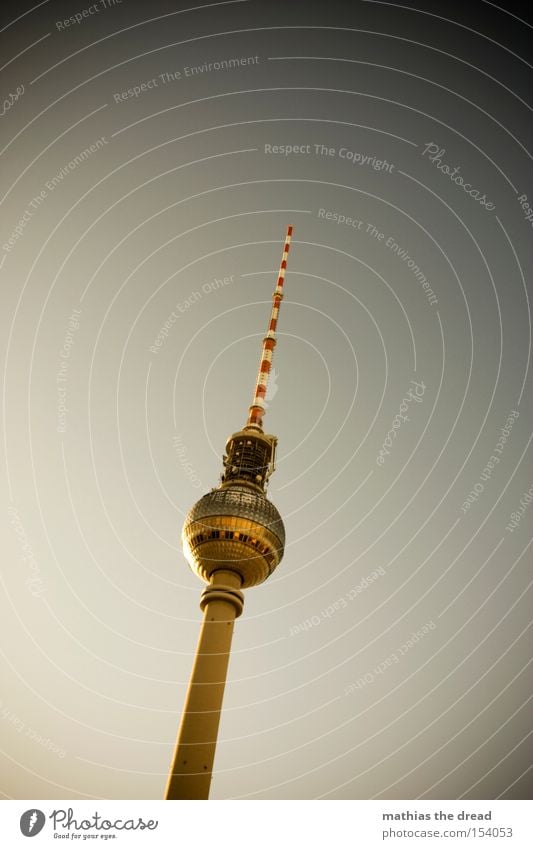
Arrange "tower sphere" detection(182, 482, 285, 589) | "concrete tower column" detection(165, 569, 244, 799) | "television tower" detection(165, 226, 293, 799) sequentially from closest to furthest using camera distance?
"concrete tower column" detection(165, 569, 244, 799) < "television tower" detection(165, 226, 293, 799) < "tower sphere" detection(182, 482, 285, 589)

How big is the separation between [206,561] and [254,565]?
3.25 m

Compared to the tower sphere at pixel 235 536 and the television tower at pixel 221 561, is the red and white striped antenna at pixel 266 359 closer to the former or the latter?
the television tower at pixel 221 561

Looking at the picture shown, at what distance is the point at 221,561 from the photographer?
39.5m

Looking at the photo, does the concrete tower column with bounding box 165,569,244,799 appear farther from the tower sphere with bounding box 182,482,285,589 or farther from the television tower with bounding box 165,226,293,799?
the tower sphere with bounding box 182,482,285,589

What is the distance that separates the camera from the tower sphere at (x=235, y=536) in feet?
129

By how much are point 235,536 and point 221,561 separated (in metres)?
1.93

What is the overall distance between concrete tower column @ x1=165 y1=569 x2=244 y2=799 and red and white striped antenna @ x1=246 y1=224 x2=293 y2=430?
597 inches

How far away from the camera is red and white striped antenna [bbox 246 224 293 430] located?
50562mm

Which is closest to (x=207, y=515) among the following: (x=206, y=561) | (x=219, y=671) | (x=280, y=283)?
(x=206, y=561)

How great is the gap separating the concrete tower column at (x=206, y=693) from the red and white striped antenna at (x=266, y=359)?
15.2 m

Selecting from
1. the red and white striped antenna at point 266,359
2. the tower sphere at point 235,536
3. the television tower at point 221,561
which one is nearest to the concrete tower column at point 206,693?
the television tower at point 221,561

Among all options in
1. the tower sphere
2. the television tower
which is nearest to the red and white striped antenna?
the television tower
